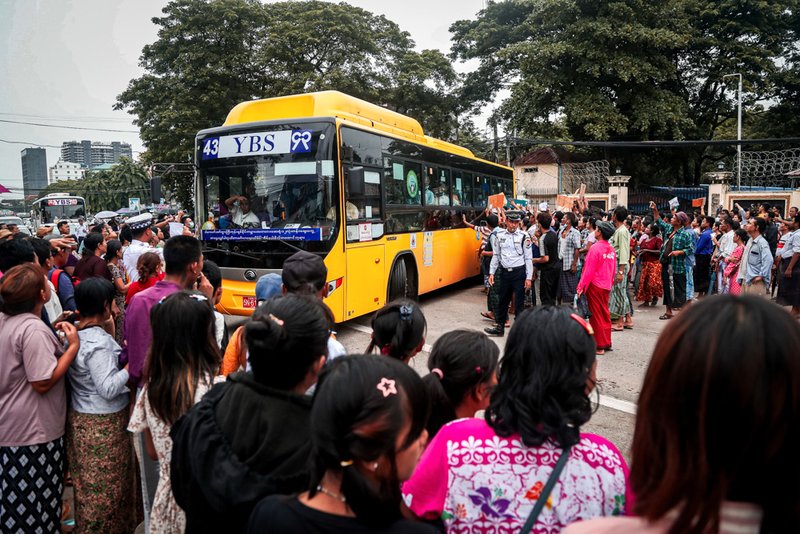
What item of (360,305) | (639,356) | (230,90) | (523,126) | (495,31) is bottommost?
(639,356)

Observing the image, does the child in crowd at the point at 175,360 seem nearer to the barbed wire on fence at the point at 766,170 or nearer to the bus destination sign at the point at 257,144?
the bus destination sign at the point at 257,144

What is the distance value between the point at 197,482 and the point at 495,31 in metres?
30.3

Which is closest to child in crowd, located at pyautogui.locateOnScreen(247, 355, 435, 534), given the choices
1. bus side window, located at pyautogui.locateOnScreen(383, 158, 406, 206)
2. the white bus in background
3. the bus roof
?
the bus roof

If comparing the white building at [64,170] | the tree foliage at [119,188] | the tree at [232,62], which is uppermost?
the white building at [64,170]

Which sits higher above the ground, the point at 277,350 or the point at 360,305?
the point at 277,350

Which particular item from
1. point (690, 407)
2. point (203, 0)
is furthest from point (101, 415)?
point (203, 0)

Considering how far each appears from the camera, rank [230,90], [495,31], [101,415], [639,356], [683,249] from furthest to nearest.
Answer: [495,31] → [230,90] → [683,249] → [639,356] → [101,415]

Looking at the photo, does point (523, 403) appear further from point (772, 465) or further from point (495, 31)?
point (495, 31)

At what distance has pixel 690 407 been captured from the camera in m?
0.97

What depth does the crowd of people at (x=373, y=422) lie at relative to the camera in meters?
0.95

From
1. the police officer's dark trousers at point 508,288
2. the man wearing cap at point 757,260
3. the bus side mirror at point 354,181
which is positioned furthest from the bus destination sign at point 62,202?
the man wearing cap at point 757,260

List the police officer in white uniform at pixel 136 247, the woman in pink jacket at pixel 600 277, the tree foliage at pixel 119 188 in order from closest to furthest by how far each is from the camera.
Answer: the police officer in white uniform at pixel 136 247
the woman in pink jacket at pixel 600 277
the tree foliage at pixel 119 188

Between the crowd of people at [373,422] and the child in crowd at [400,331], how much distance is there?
0.03 ft

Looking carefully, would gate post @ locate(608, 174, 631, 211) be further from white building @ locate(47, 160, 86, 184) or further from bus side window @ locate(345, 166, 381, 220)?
white building @ locate(47, 160, 86, 184)
